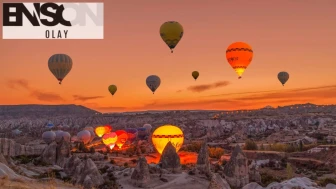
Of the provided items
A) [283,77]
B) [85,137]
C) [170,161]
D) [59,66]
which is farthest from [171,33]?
[85,137]

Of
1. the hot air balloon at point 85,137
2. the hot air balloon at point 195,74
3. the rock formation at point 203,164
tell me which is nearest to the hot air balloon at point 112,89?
the hot air balloon at point 85,137

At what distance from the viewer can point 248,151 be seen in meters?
57.1

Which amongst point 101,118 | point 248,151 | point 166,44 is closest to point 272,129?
point 248,151

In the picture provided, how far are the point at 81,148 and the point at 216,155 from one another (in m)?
21.4

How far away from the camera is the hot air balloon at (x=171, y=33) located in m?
40.4

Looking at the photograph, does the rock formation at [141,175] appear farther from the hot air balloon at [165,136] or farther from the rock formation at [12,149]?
the rock formation at [12,149]

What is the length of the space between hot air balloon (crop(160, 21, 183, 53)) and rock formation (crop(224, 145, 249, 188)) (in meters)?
16.3

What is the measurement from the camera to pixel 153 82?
57.0 m

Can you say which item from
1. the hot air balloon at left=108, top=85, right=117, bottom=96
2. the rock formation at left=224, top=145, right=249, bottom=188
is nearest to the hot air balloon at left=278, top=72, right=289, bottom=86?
the hot air balloon at left=108, top=85, right=117, bottom=96

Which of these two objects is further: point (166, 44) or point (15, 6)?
point (166, 44)

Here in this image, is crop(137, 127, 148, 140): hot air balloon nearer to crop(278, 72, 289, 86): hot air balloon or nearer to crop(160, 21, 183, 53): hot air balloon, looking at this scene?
crop(278, 72, 289, 86): hot air balloon

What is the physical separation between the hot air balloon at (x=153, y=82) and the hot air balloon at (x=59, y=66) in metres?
15.8

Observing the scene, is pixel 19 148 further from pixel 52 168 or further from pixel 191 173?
pixel 191 173

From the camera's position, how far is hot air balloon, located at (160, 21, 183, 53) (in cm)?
4044
